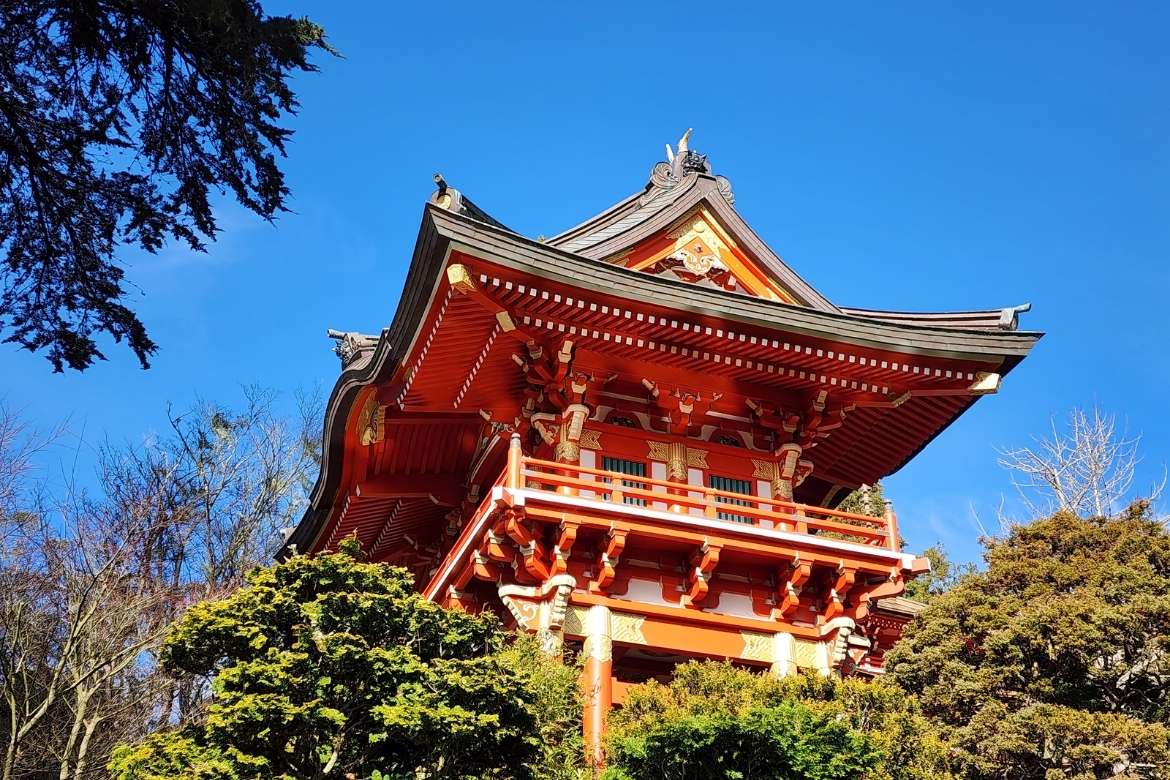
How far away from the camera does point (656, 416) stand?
16.7 metres

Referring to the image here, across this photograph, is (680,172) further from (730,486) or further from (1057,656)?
(1057,656)

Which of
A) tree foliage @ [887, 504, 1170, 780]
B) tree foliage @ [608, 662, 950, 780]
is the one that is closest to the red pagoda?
tree foliage @ [887, 504, 1170, 780]

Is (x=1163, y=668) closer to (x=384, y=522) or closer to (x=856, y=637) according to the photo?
(x=856, y=637)

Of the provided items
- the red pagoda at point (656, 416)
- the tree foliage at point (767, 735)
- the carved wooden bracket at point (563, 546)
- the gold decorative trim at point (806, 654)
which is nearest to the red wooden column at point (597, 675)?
the red pagoda at point (656, 416)

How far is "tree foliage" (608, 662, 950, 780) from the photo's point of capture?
10.4 m

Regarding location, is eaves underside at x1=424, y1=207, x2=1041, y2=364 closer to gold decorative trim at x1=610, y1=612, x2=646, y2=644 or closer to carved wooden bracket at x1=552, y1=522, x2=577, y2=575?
carved wooden bracket at x1=552, y1=522, x2=577, y2=575

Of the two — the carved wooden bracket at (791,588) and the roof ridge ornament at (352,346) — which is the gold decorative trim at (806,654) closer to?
the carved wooden bracket at (791,588)

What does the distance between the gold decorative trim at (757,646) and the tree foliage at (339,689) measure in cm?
558

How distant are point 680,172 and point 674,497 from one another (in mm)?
7345

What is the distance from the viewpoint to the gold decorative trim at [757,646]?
15.2 meters

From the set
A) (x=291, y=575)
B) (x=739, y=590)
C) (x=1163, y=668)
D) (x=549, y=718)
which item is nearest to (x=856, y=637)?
(x=739, y=590)

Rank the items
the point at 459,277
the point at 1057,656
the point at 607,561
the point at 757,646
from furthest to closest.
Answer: the point at 757,646
the point at 607,561
the point at 459,277
the point at 1057,656

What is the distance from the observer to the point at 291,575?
10.3m

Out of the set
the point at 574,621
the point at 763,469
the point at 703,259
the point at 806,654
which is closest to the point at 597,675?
the point at 574,621
